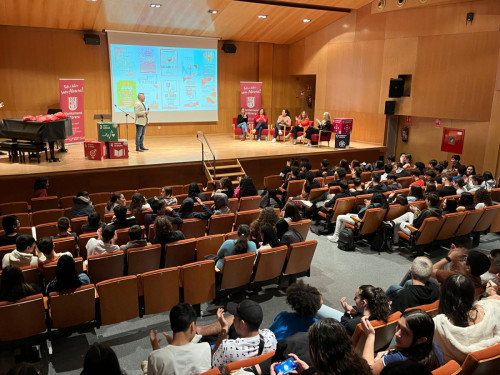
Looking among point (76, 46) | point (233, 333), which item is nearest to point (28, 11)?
point (76, 46)

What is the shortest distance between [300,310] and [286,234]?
7.17 ft

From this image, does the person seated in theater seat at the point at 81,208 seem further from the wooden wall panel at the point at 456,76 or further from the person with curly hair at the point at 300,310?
the wooden wall panel at the point at 456,76

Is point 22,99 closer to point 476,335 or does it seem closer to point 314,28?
point 314,28

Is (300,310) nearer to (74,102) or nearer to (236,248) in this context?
(236,248)

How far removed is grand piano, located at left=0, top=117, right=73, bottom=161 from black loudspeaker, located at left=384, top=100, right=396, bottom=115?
339 inches

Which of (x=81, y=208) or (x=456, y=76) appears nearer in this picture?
(x=81, y=208)

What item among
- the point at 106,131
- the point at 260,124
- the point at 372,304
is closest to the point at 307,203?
the point at 372,304

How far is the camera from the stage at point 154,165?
876cm

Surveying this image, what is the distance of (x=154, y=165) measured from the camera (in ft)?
31.2

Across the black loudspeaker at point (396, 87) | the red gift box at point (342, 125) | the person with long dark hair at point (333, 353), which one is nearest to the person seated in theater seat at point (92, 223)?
the person with long dark hair at point (333, 353)

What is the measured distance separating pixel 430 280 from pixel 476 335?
37.3 inches

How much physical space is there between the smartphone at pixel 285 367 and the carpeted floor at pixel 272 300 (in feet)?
5.89

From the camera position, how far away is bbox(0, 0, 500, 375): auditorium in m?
2.95

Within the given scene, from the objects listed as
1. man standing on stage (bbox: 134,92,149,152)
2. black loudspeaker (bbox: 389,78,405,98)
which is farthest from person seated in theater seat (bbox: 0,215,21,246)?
black loudspeaker (bbox: 389,78,405,98)
